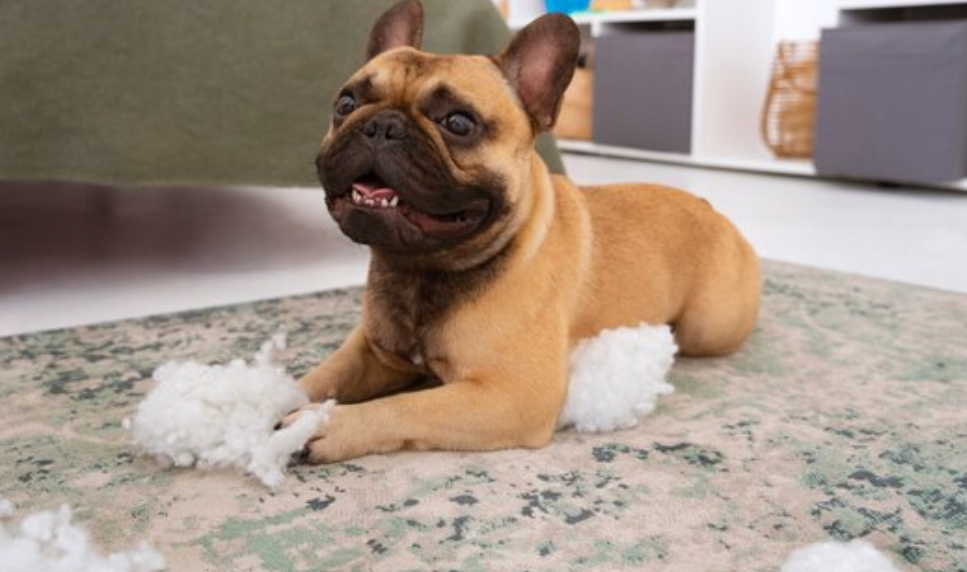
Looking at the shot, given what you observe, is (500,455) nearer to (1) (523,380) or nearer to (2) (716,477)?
(1) (523,380)

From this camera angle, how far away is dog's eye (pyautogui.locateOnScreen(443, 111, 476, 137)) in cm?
95

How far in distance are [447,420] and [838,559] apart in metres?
0.38

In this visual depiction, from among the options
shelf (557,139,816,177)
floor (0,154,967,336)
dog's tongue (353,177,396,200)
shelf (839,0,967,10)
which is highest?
shelf (839,0,967,10)

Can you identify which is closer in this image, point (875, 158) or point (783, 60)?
point (875, 158)

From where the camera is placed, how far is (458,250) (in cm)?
102

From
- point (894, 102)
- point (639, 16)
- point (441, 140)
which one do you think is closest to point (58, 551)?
point (441, 140)

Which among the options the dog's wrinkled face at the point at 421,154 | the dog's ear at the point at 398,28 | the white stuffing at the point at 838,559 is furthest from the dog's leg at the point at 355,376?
the white stuffing at the point at 838,559

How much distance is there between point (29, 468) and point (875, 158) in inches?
105

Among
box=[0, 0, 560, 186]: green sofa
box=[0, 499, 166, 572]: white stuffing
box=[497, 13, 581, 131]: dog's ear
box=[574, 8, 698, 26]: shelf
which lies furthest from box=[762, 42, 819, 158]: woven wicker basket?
box=[0, 499, 166, 572]: white stuffing

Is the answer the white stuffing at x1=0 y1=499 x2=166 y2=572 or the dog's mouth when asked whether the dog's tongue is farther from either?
the white stuffing at x1=0 y1=499 x2=166 y2=572

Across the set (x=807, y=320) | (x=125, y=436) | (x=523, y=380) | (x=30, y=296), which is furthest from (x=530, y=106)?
(x=30, y=296)

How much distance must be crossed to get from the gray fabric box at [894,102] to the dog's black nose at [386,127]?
7.68ft

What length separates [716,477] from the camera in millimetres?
956

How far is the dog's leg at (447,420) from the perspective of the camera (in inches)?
37.6
